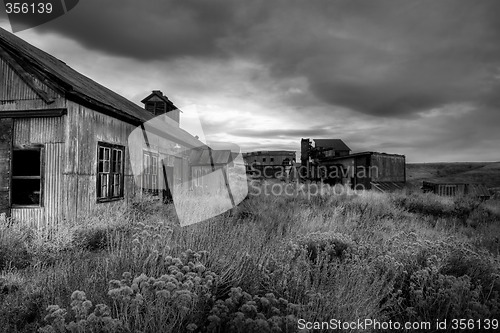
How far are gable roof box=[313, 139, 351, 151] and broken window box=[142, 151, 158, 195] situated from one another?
3078cm

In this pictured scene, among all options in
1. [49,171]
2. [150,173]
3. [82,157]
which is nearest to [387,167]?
[150,173]

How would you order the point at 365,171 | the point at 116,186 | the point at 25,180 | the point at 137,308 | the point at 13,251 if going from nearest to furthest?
the point at 137,308, the point at 13,251, the point at 116,186, the point at 25,180, the point at 365,171

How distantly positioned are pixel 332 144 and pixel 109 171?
3579 centimetres

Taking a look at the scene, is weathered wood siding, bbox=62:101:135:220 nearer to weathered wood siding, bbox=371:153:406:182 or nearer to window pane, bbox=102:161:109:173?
window pane, bbox=102:161:109:173

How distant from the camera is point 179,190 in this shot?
51.9 ft

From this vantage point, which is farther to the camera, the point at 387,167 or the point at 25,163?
the point at 387,167

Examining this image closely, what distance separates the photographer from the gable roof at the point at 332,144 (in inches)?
1603

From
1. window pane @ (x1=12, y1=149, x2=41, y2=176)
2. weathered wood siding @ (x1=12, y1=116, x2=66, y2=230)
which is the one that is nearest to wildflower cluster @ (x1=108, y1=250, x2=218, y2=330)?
weathered wood siding @ (x1=12, y1=116, x2=66, y2=230)

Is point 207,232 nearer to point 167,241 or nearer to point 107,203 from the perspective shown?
point 167,241

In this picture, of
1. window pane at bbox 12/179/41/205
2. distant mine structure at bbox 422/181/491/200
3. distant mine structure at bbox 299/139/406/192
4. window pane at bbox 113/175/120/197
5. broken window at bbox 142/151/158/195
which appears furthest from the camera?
distant mine structure at bbox 299/139/406/192

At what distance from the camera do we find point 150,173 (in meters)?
12.3

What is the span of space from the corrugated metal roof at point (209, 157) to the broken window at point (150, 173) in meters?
6.17

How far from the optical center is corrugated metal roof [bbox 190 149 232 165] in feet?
65.0

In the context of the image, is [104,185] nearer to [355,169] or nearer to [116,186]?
[116,186]
